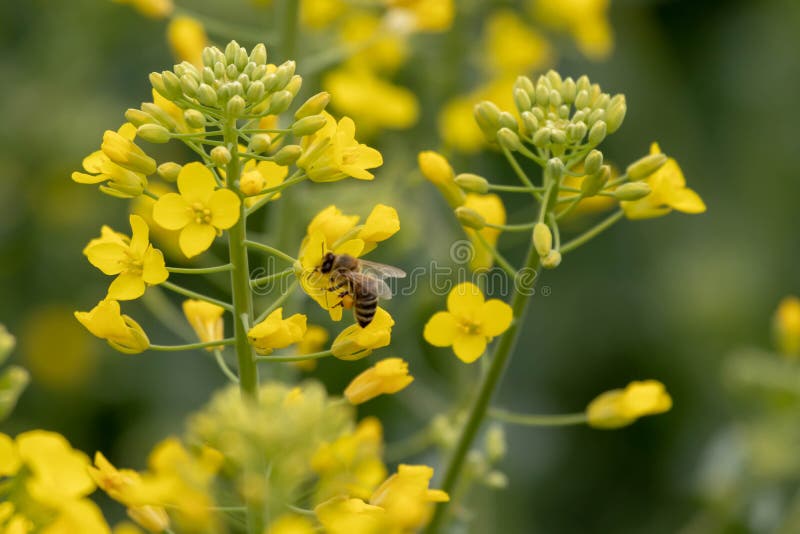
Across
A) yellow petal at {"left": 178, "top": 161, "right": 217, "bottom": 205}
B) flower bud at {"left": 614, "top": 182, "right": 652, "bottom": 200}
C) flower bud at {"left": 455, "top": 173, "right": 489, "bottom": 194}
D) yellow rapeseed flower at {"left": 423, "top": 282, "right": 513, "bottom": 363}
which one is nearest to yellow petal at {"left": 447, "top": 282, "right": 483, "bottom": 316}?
yellow rapeseed flower at {"left": 423, "top": 282, "right": 513, "bottom": 363}

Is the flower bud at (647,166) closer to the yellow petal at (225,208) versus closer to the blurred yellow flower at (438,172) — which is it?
the blurred yellow flower at (438,172)

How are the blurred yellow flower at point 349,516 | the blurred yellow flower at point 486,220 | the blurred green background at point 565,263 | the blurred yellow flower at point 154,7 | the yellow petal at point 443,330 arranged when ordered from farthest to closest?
the blurred green background at point 565,263, the blurred yellow flower at point 154,7, the blurred yellow flower at point 486,220, the yellow petal at point 443,330, the blurred yellow flower at point 349,516

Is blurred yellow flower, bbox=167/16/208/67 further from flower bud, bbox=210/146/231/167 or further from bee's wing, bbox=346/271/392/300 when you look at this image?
flower bud, bbox=210/146/231/167

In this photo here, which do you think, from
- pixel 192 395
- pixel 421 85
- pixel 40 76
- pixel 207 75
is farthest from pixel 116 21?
pixel 207 75

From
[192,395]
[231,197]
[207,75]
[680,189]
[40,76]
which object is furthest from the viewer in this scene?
[40,76]

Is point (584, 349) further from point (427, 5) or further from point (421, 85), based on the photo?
point (427, 5)

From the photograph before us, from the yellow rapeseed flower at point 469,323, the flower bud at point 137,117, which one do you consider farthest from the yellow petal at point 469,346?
the flower bud at point 137,117
